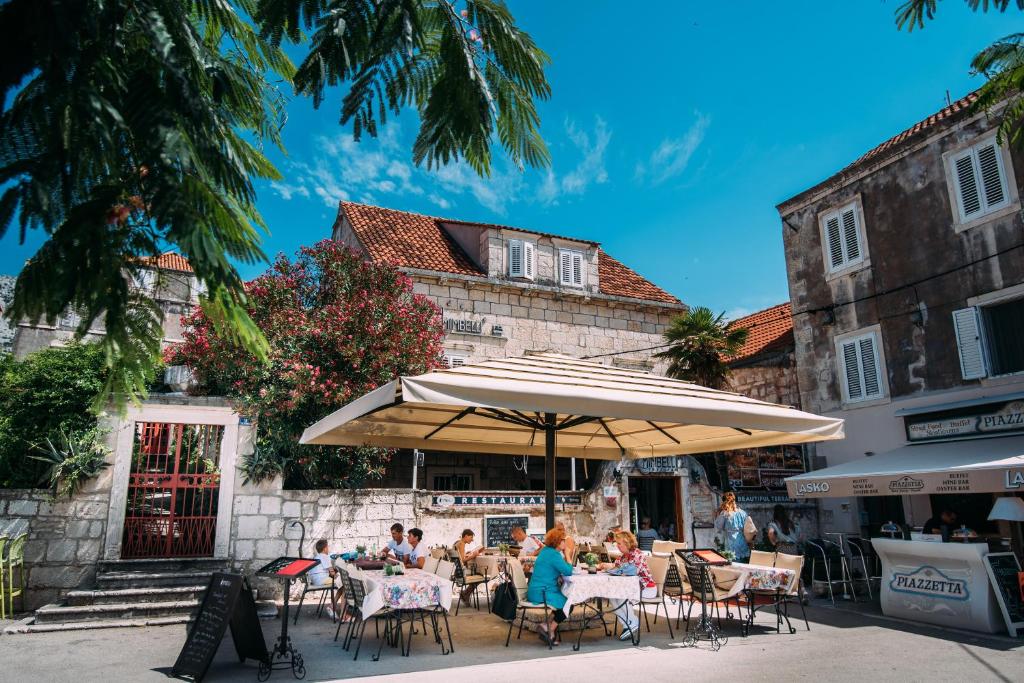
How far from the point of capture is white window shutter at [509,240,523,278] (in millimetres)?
18375

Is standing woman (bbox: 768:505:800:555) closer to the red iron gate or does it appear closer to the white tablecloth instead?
the white tablecloth

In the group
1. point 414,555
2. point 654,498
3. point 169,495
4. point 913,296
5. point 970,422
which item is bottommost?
point 414,555

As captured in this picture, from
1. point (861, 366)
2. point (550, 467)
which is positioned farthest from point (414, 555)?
point (861, 366)

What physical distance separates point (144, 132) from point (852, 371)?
1650cm

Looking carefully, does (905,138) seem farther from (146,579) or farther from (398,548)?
(146,579)

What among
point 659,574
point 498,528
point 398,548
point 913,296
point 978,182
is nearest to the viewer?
point 659,574

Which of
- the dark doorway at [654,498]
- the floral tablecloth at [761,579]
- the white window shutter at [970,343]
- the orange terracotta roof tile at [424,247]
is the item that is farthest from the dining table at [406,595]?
the dark doorway at [654,498]

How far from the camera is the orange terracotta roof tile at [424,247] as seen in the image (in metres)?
17.6

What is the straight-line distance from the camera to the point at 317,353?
1314cm

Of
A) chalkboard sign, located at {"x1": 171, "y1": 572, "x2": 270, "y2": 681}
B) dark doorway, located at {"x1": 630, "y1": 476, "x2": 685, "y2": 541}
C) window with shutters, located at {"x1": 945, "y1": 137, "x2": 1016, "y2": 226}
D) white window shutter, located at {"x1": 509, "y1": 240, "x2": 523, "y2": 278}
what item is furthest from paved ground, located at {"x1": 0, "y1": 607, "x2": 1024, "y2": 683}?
white window shutter, located at {"x1": 509, "y1": 240, "x2": 523, "y2": 278}

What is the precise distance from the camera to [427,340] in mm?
14039

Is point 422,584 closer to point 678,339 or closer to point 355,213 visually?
point 678,339

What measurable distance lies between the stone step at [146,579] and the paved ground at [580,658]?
4.97 feet

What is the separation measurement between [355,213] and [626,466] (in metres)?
10.8
